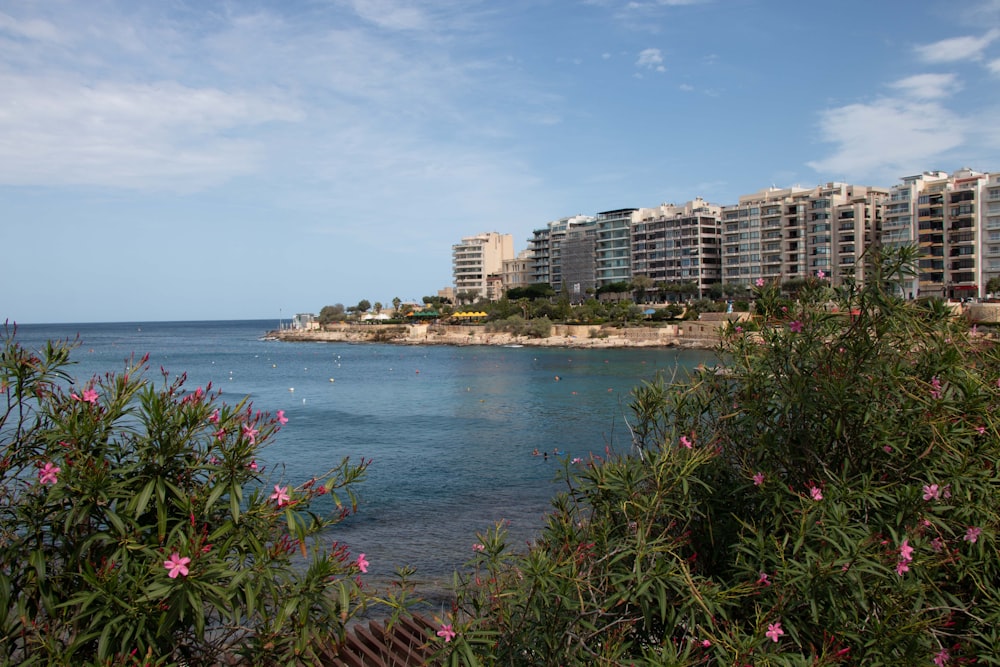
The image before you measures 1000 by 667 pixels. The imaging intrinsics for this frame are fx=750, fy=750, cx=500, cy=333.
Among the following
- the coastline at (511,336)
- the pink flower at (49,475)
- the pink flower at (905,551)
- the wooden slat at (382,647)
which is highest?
the pink flower at (49,475)

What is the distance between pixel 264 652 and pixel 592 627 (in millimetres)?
1736

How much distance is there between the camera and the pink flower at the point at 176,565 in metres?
3.21

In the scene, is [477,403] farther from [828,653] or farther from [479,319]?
[479,319]

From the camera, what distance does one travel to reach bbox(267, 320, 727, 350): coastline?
74312mm

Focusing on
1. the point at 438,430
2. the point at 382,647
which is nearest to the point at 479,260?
the point at 438,430

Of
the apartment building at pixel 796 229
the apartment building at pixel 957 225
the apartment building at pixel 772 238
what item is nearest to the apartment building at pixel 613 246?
the apartment building at pixel 772 238

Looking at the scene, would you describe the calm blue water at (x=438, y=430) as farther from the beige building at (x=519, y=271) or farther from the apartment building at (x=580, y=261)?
→ the beige building at (x=519, y=271)

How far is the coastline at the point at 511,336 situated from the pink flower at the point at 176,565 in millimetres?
55835

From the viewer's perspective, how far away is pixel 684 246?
107 meters

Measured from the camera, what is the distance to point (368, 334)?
333 feet

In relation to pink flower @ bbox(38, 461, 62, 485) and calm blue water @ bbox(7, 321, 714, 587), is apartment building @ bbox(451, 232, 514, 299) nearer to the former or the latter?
calm blue water @ bbox(7, 321, 714, 587)

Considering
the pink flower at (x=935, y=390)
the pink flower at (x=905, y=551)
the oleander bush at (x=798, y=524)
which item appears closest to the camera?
the oleander bush at (x=798, y=524)

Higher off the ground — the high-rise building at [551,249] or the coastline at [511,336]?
the high-rise building at [551,249]

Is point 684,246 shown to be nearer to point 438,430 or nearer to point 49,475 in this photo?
point 438,430
